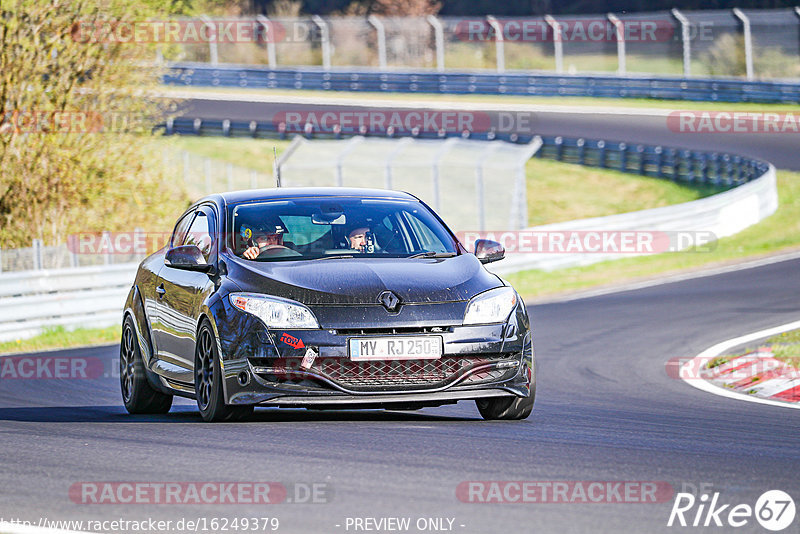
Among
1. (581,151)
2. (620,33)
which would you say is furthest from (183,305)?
(620,33)

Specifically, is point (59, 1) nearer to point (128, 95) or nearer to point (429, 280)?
point (128, 95)

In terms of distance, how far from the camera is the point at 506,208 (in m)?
32.2

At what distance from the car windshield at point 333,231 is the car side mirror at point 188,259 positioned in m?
0.23

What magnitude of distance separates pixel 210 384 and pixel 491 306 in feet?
6.09

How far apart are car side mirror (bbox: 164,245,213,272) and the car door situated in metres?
0.08

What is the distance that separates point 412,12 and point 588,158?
3813 centimetres

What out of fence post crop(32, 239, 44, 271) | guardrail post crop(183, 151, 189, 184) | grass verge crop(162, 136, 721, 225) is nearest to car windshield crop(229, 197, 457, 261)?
fence post crop(32, 239, 44, 271)

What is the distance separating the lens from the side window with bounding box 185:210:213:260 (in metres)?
9.45

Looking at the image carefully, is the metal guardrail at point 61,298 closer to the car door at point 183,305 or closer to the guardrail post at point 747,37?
the car door at point 183,305

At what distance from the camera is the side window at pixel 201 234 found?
31.0 ft

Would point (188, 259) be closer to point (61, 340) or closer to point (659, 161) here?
point (61, 340)

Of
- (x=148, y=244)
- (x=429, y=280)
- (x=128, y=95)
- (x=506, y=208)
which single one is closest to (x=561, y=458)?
(x=429, y=280)

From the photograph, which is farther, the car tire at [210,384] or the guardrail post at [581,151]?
the guardrail post at [581,151]

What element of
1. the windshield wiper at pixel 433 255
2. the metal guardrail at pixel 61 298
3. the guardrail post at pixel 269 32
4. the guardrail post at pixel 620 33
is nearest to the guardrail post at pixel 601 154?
the guardrail post at pixel 620 33
